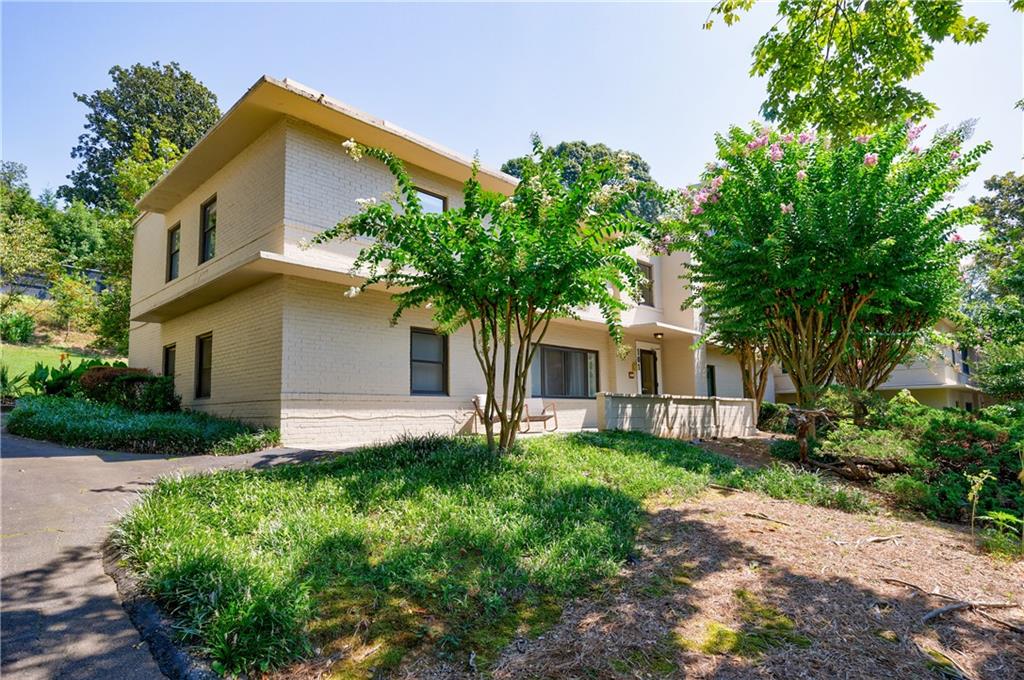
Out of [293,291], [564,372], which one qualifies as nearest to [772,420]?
[564,372]

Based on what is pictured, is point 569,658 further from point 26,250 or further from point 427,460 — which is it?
point 26,250

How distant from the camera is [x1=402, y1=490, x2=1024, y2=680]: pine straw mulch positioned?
105 inches

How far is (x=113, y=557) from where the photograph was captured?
3.86m

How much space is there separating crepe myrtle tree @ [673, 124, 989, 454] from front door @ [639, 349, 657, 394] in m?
7.62

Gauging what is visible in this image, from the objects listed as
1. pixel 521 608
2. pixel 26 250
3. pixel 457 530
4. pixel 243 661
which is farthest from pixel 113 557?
pixel 26 250

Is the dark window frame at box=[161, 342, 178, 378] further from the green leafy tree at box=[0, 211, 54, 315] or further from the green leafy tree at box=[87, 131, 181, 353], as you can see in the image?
the green leafy tree at box=[0, 211, 54, 315]

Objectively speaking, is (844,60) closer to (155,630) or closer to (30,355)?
(155,630)

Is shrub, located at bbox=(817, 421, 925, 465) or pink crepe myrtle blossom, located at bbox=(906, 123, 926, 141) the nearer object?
shrub, located at bbox=(817, 421, 925, 465)

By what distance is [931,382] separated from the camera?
76.5 feet

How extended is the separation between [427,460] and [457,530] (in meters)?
2.37

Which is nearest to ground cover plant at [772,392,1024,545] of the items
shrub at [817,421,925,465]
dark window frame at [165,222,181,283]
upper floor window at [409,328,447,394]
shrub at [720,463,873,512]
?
shrub at [817,421,925,465]

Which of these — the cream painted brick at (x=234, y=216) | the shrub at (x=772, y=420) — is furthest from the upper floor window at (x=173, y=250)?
the shrub at (x=772, y=420)

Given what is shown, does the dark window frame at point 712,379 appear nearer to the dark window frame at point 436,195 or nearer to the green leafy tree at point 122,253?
the dark window frame at point 436,195

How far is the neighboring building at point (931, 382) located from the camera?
76.4 ft
